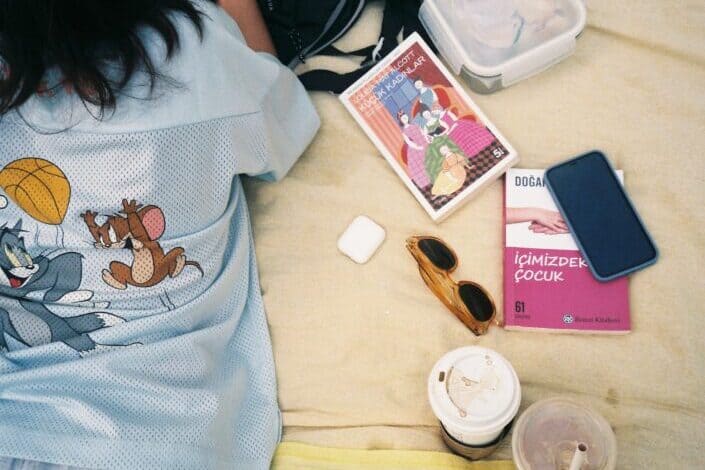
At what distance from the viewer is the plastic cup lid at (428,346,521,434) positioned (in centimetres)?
69

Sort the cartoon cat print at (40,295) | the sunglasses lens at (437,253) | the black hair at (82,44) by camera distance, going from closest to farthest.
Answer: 1. the black hair at (82,44)
2. the cartoon cat print at (40,295)
3. the sunglasses lens at (437,253)

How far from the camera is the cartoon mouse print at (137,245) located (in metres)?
0.76

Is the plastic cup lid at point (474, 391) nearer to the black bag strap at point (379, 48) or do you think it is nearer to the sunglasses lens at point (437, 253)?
the sunglasses lens at point (437, 253)

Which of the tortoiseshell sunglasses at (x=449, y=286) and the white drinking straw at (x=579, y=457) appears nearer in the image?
the white drinking straw at (x=579, y=457)

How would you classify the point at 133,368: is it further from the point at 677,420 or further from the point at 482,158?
the point at 677,420

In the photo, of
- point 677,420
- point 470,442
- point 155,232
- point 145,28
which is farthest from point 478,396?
point 145,28

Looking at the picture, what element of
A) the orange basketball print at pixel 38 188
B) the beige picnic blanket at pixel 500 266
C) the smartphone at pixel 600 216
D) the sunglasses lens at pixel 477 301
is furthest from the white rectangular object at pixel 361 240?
the orange basketball print at pixel 38 188

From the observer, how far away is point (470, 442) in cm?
75

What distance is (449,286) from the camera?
861mm

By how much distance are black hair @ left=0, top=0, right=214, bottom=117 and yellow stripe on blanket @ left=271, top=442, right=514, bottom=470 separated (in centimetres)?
44

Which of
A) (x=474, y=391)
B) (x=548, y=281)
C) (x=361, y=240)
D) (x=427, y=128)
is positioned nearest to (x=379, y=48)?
(x=427, y=128)

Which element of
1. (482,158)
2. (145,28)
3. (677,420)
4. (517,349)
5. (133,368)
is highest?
(145,28)

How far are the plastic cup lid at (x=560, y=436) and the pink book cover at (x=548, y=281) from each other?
132 millimetres

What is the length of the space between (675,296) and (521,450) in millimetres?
291
